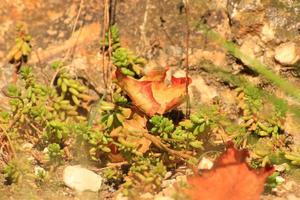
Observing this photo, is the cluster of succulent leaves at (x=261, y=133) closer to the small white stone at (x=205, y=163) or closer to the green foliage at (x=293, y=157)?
the green foliage at (x=293, y=157)

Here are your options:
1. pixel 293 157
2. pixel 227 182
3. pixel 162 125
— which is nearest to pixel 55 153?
pixel 162 125

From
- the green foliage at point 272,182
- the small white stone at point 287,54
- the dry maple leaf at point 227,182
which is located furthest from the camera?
the small white stone at point 287,54

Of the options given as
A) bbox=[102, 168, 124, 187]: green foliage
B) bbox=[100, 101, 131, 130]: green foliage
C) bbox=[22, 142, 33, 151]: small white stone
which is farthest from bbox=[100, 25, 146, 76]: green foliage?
bbox=[22, 142, 33, 151]: small white stone

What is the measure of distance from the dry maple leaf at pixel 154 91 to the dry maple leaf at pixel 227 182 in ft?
1.37

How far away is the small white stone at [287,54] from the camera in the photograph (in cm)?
255

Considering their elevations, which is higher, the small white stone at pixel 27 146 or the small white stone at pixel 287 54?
the small white stone at pixel 287 54

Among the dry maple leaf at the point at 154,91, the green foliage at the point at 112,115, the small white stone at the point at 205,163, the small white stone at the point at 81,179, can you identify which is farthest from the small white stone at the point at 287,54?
the small white stone at the point at 81,179

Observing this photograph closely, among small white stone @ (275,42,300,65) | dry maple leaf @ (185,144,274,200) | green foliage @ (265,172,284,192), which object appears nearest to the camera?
dry maple leaf @ (185,144,274,200)

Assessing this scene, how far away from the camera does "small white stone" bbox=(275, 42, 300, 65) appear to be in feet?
8.37

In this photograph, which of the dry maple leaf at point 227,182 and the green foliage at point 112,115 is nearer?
the dry maple leaf at point 227,182

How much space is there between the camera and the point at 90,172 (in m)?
2.49

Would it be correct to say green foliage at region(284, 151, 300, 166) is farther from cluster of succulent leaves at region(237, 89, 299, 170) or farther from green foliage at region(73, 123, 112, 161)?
green foliage at region(73, 123, 112, 161)

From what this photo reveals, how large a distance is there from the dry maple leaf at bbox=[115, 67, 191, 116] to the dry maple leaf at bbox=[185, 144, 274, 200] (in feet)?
1.37

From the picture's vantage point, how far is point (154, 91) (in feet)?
8.18
